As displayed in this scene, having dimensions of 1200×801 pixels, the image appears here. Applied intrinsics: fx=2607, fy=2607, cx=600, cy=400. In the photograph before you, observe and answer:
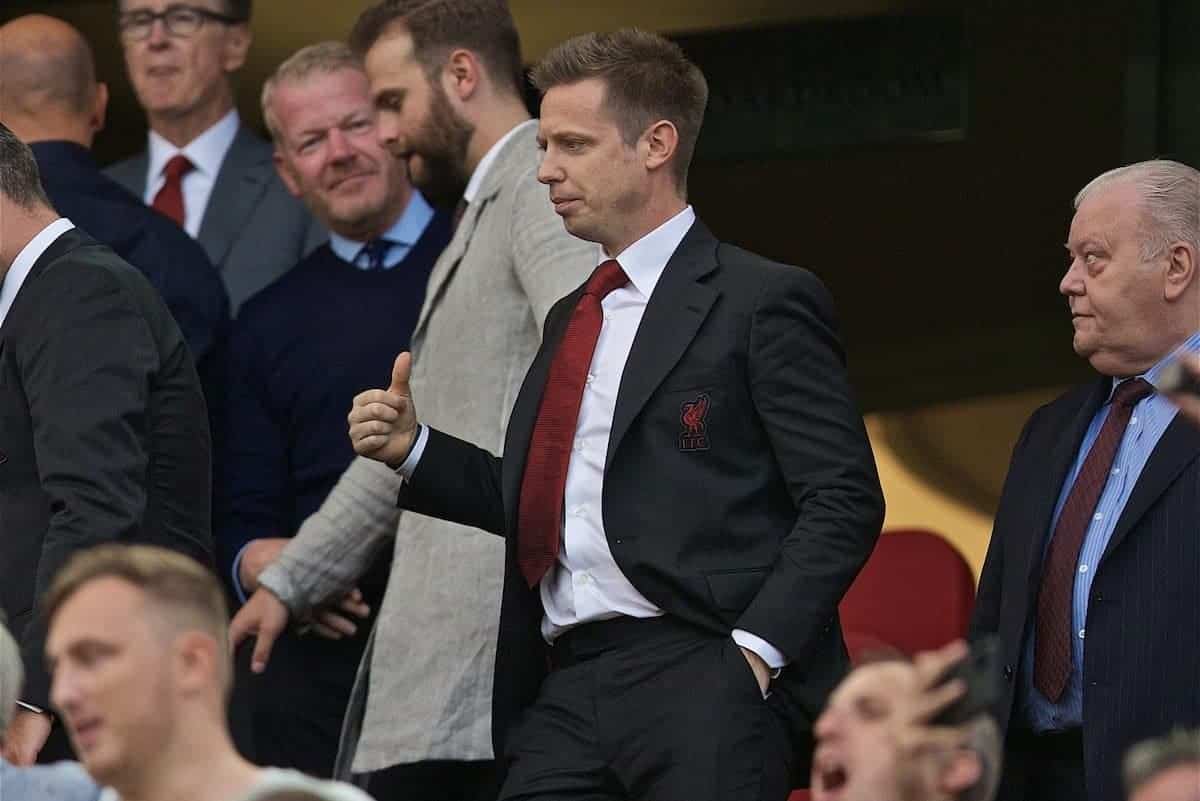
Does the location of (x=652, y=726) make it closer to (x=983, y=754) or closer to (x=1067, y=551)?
(x=1067, y=551)

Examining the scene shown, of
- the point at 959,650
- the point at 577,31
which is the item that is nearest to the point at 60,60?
the point at 577,31

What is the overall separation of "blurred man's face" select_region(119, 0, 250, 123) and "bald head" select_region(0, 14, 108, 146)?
54 cm

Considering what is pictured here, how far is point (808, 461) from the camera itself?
436 cm

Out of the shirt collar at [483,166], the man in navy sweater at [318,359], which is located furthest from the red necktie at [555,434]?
the man in navy sweater at [318,359]

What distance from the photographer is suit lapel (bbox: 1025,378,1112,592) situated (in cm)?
457

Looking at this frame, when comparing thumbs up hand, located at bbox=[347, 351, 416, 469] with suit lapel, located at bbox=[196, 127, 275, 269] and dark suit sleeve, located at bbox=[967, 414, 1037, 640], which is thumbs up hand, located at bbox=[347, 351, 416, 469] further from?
suit lapel, located at bbox=[196, 127, 275, 269]

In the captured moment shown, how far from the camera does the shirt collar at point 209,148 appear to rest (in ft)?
22.1

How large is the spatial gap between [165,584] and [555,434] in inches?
46.8

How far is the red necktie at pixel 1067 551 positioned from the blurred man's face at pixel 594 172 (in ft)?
2.96

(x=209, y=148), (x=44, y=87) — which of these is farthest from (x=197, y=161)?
(x=44, y=87)

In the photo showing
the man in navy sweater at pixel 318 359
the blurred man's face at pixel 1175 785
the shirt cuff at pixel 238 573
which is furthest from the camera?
the shirt cuff at pixel 238 573

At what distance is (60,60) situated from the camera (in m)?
6.14

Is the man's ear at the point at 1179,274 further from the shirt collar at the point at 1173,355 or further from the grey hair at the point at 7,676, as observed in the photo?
the grey hair at the point at 7,676

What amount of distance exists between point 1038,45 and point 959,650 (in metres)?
3.80
